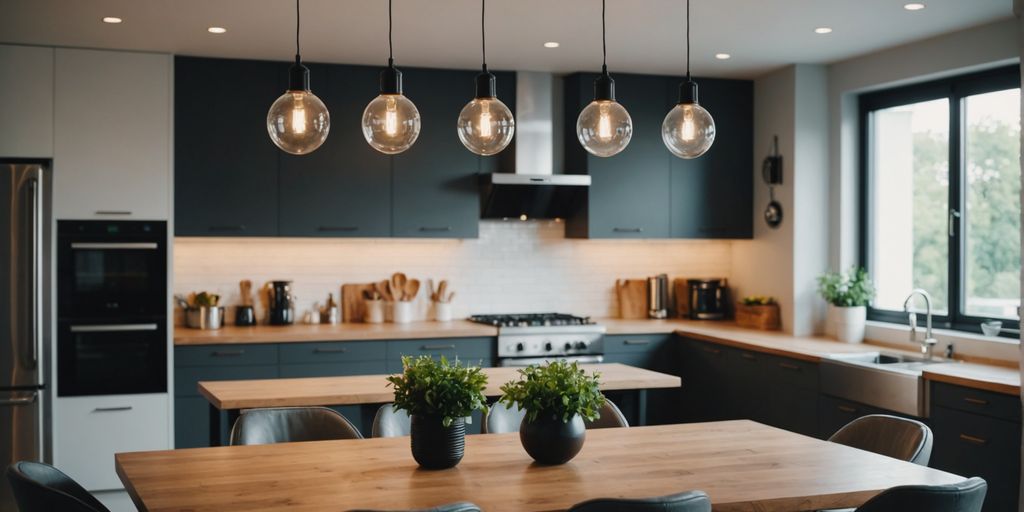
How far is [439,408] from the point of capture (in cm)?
290

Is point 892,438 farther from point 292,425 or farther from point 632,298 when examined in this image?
point 632,298

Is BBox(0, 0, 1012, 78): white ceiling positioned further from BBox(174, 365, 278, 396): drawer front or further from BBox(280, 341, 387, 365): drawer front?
BBox(174, 365, 278, 396): drawer front

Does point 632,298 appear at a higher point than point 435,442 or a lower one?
higher

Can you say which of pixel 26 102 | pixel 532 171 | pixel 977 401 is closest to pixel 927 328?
pixel 977 401

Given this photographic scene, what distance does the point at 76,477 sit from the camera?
5.49 m

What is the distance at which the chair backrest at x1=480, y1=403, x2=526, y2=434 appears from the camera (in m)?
3.71

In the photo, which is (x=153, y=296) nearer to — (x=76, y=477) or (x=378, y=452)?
(x=76, y=477)

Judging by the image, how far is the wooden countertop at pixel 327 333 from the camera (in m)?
5.70

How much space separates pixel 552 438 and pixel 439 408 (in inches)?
13.2

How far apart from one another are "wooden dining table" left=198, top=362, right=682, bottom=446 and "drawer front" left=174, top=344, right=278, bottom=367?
4.37 feet

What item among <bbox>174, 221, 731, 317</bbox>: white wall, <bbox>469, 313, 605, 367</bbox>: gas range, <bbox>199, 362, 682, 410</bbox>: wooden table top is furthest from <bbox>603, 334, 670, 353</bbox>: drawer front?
<bbox>199, 362, 682, 410</bbox>: wooden table top

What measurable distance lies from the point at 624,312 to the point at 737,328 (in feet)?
2.78

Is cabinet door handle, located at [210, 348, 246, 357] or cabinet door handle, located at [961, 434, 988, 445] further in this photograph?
cabinet door handle, located at [210, 348, 246, 357]

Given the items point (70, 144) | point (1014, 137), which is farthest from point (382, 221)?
point (1014, 137)
